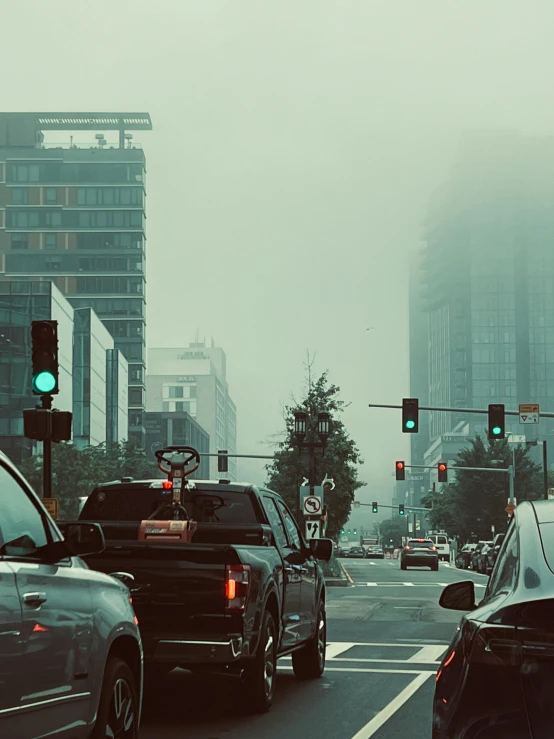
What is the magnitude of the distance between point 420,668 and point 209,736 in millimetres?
5384

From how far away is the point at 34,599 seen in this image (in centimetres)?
538

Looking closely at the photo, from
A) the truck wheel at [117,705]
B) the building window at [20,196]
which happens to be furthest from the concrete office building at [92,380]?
the truck wheel at [117,705]

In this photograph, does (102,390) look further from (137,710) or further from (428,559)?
(137,710)

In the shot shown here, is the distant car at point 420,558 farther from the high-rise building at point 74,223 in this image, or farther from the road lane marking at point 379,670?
the high-rise building at point 74,223

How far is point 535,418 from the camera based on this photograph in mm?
38406

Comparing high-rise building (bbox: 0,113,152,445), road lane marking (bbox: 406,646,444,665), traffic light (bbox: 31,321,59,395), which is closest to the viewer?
road lane marking (bbox: 406,646,444,665)

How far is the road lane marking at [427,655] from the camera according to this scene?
15.2m

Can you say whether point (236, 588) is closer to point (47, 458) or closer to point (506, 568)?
point (506, 568)

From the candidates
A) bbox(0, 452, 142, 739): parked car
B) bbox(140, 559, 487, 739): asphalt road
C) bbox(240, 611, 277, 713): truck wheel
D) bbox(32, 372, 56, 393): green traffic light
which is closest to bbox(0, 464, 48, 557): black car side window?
bbox(0, 452, 142, 739): parked car

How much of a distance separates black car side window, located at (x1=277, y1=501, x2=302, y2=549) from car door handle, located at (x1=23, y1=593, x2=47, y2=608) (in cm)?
715

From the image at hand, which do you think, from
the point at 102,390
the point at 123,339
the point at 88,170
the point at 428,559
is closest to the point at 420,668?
the point at 428,559

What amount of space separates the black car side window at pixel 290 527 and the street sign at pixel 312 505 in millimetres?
21641

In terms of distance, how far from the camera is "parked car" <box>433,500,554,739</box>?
14.3 ft

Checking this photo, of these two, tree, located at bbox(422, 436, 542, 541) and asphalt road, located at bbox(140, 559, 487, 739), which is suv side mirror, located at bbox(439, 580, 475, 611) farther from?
tree, located at bbox(422, 436, 542, 541)
